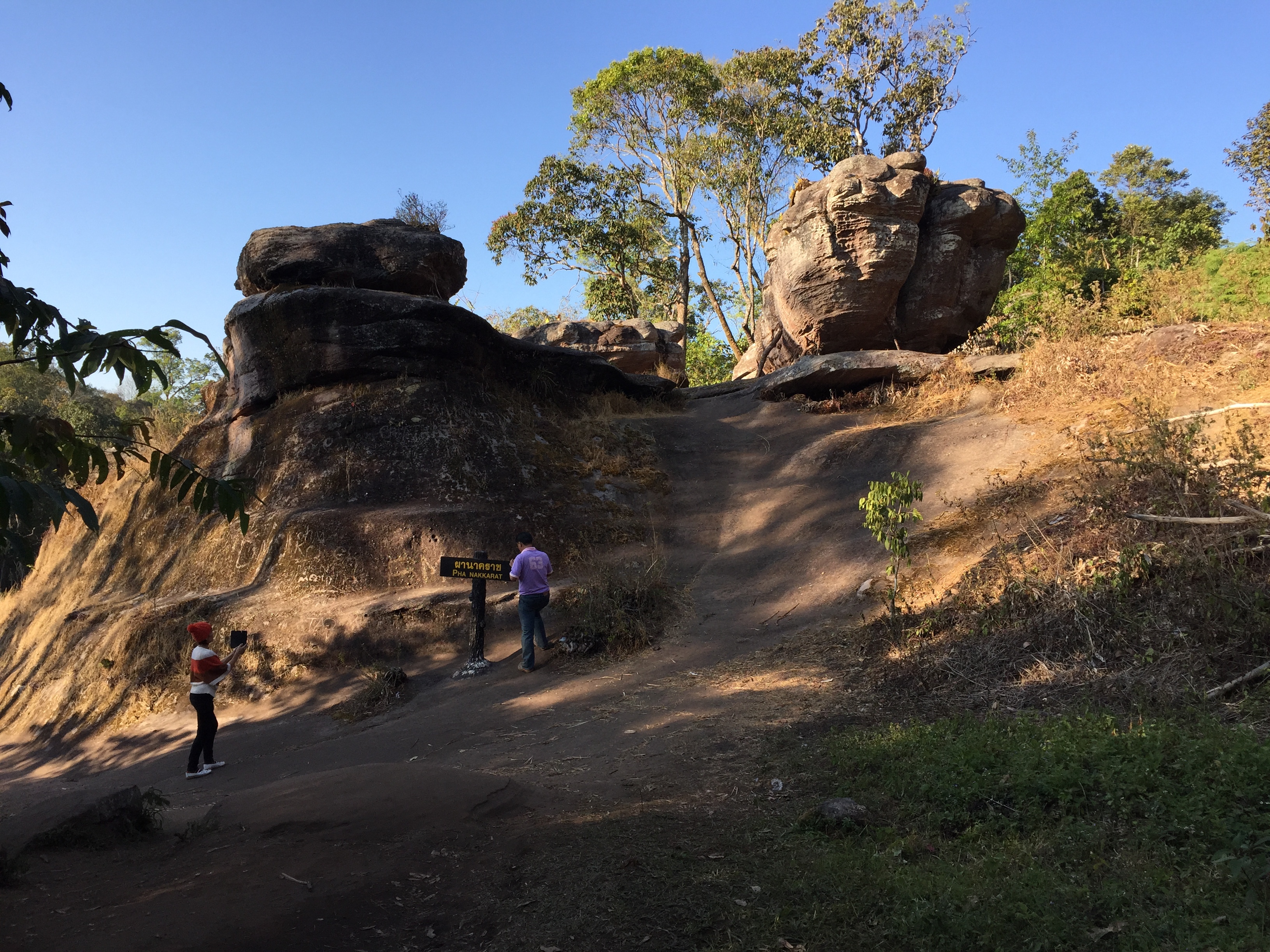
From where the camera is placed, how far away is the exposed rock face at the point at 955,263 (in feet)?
60.8

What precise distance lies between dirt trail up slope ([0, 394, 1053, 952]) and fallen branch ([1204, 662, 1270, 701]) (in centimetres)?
329

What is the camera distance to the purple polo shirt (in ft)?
33.7

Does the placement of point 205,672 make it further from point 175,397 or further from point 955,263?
point 175,397

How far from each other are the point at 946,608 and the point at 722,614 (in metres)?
3.18

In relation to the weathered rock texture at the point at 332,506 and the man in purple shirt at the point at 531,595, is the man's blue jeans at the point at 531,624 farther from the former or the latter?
the weathered rock texture at the point at 332,506

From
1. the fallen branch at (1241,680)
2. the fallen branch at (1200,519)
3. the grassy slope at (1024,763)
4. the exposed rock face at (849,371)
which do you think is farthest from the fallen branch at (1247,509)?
the exposed rock face at (849,371)

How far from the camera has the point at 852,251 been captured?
59.4 feet

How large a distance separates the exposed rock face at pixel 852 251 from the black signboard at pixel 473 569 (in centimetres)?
1068

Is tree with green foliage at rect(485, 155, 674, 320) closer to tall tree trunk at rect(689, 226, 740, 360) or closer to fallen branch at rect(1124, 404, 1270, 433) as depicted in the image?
tall tree trunk at rect(689, 226, 740, 360)

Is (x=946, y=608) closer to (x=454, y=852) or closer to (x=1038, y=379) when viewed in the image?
(x=454, y=852)

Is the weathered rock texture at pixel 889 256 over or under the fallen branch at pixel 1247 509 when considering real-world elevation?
over

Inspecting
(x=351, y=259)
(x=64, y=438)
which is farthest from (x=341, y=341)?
(x=64, y=438)

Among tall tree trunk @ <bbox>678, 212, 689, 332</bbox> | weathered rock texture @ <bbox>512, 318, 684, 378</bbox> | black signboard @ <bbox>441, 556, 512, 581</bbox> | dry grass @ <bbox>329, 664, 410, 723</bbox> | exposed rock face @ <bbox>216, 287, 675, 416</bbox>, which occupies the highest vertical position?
tall tree trunk @ <bbox>678, 212, 689, 332</bbox>

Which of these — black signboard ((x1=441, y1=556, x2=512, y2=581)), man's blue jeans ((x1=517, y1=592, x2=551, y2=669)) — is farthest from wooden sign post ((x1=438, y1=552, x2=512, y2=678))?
man's blue jeans ((x1=517, y1=592, x2=551, y2=669))
